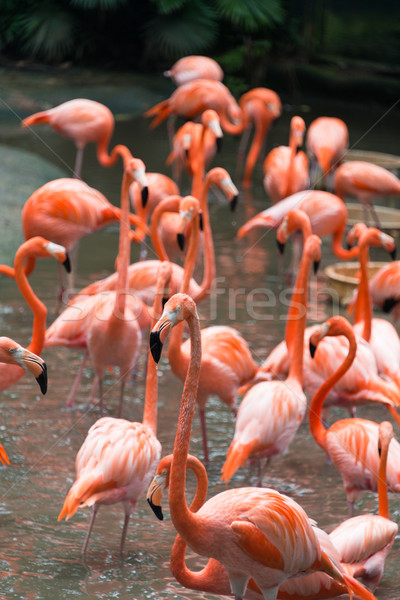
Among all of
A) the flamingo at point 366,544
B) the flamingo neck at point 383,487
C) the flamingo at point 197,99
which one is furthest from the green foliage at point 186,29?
the flamingo at point 366,544

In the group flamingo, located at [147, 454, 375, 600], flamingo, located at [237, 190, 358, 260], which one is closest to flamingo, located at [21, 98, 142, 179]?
flamingo, located at [237, 190, 358, 260]

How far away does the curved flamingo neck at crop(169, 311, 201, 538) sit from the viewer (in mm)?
2393

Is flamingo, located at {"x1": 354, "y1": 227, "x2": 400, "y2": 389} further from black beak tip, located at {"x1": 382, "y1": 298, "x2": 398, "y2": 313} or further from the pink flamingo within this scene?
the pink flamingo

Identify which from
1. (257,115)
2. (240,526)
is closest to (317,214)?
(257,115)

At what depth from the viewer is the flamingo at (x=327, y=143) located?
7.52m

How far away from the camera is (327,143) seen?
7.59 m

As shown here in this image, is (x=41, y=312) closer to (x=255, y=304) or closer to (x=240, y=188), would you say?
(x=255, y=304)

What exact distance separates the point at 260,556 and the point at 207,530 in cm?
17

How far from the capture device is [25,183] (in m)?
7.45

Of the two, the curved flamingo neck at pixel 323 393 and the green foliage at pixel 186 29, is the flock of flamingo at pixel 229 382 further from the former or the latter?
the green foliage at pixel 186 29

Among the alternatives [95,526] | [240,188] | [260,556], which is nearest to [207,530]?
[260,556]

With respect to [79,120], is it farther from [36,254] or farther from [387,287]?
[36,254]

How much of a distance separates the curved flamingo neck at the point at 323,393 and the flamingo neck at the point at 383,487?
0.43 m

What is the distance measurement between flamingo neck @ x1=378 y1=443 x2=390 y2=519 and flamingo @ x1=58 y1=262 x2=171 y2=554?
0.83m
